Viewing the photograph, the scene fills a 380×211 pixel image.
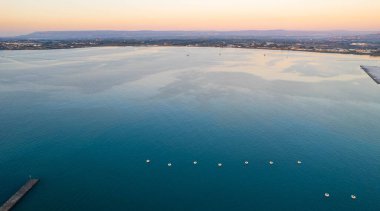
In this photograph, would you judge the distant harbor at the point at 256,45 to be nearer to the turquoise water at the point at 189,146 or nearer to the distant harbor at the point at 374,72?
the distant harbor at the point at 374,72

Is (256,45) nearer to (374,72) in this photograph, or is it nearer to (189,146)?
(374,72)

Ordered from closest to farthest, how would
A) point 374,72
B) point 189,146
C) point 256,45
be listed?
point 189,146
point 374,72
point 256,45

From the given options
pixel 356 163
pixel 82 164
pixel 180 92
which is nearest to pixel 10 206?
pixel 82 164

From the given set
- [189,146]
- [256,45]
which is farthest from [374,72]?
[256,45]

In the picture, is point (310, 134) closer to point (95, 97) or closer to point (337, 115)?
point (337, 115)

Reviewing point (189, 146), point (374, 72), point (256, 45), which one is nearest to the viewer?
point (189, 146)

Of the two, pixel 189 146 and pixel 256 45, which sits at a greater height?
pixel 256 45

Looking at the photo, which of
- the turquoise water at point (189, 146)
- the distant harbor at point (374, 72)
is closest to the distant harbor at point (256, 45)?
the distant harbor at point (374, 72)

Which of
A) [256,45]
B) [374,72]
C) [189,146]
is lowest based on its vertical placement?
[189,146]
